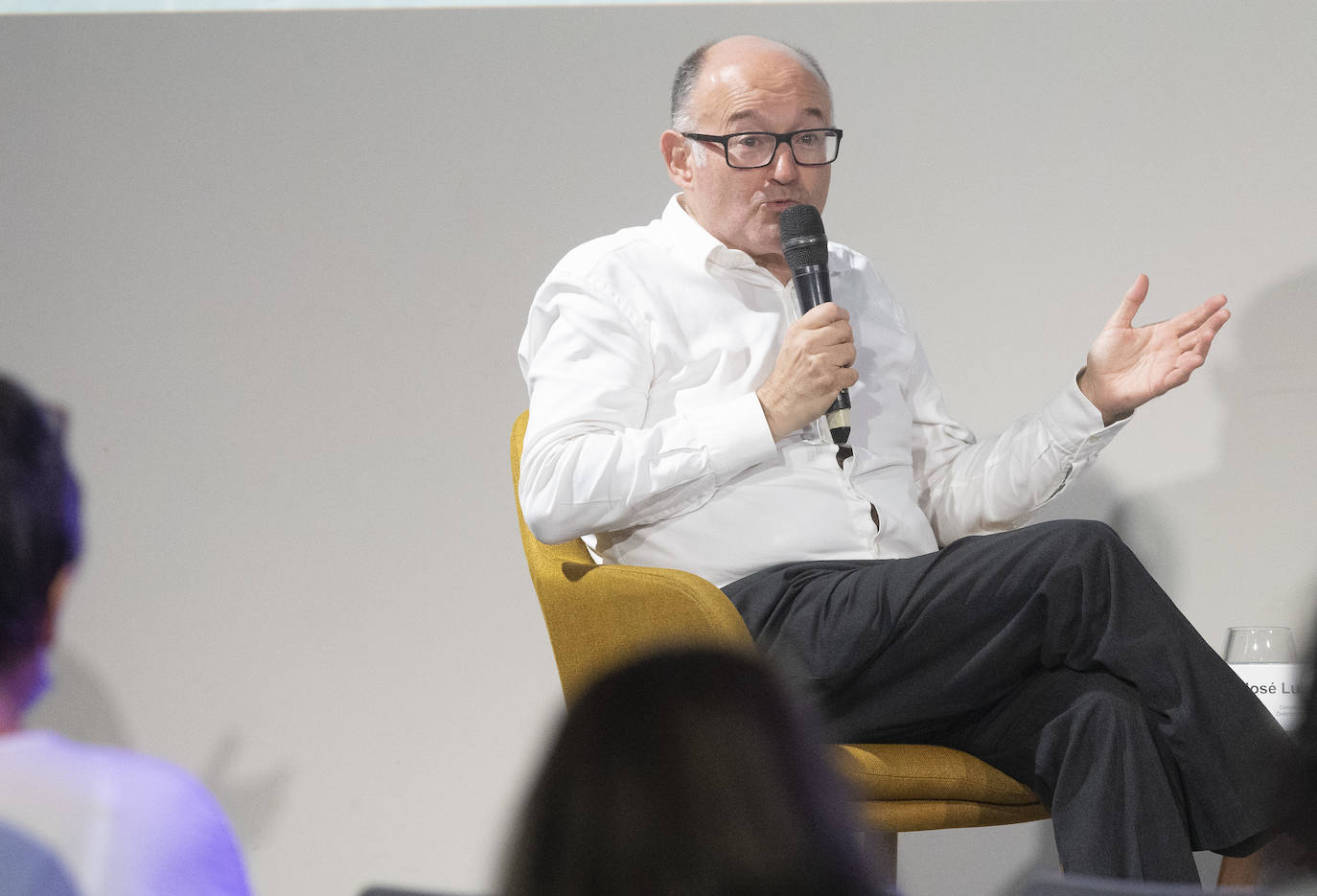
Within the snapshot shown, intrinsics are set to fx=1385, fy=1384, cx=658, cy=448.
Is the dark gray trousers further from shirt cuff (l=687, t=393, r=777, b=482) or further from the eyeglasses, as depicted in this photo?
the eyeglasses

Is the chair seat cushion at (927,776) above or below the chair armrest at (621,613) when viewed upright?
below

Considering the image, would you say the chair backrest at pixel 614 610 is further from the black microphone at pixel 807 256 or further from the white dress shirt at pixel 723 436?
the black microphone at pixel 807 256

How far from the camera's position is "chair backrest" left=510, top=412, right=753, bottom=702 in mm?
1636

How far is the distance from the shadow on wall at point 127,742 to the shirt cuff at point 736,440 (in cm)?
132

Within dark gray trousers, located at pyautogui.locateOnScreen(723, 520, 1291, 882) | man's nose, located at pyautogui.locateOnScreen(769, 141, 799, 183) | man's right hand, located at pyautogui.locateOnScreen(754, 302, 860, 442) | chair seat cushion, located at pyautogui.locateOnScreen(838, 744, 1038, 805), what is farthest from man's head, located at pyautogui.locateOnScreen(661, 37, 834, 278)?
chair seat cushion, located at pyautogui.locateOnScreen(838, 744, 1038, 805)

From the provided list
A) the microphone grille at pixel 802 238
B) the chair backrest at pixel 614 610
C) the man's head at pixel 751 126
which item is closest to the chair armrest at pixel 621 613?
the chair backrest at pixel 614 610

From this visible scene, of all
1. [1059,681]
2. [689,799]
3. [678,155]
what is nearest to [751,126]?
[678,155]

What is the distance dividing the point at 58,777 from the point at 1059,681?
4.04 ft

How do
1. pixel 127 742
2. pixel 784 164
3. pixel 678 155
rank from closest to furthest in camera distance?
pixel 784 164 → pixel 678 155 → pixel 127 742

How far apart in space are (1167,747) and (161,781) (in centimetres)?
115

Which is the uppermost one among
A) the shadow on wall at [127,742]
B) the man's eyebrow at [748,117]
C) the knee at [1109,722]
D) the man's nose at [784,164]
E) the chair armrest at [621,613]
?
the man's eyebrow at [748,117]

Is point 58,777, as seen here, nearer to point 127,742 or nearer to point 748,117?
point 748,117

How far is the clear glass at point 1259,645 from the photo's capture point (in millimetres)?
2264

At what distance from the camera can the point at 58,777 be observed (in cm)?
77
